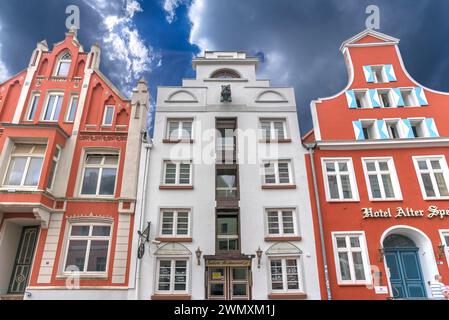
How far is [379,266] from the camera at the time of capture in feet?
49.8

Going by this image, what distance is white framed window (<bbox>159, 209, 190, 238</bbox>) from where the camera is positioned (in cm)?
1628

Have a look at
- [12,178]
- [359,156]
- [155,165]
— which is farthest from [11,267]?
[359,156]

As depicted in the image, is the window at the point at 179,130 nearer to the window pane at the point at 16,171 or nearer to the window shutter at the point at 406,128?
the window pane at the point at 16,171

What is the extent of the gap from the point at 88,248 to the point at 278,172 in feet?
37.8

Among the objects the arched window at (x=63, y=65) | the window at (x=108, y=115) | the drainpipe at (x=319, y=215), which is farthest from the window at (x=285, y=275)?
the arched window at (x=63, y=65)

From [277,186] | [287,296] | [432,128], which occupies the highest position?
[432,128]

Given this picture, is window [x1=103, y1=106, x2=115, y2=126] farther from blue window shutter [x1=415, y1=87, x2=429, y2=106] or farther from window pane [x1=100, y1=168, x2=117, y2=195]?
blue window shutter [x1=415, y1=87, x2=429, y2=106]

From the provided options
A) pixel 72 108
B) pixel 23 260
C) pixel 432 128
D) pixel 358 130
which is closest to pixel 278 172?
pixel 358 130

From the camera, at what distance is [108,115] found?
19203mm

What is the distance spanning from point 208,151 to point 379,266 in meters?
11.3

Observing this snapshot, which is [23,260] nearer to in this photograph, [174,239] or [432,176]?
[174,239]

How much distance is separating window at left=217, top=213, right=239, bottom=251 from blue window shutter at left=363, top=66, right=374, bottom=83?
1269cm

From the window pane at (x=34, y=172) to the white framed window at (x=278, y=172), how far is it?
42.1 feet
